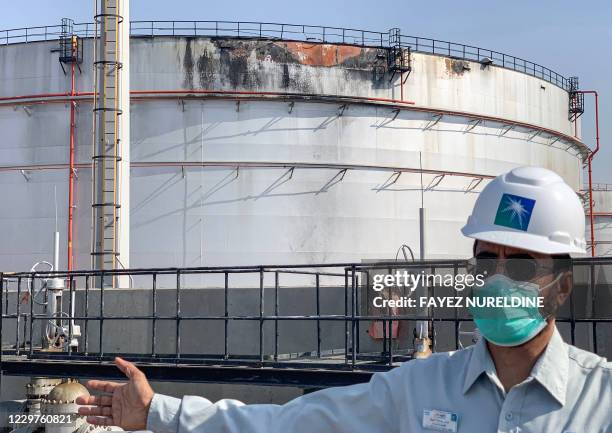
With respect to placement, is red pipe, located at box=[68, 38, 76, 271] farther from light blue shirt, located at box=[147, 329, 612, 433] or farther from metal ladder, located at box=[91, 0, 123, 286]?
light blue shirt, located at box=[147, 329, 612, 433]

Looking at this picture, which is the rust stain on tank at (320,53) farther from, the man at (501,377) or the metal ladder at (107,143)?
the man at (501,377)

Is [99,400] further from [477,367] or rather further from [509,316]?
[509,316]

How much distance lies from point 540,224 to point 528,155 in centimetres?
2283

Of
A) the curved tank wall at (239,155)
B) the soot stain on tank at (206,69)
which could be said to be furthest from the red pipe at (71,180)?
the soot stain on tank at (206,69)

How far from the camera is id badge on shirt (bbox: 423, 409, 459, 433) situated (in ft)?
6.69

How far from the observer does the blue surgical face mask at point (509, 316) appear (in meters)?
2.03

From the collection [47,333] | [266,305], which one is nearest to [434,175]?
[266,305]

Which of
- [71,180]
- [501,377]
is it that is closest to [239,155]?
[71,180]

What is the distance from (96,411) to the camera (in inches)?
95.3

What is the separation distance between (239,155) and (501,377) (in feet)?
60.0

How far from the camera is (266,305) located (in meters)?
12.0

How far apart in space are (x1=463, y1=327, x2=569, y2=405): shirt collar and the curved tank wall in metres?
17.8

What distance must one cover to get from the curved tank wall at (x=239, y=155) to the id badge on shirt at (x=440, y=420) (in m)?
17.8

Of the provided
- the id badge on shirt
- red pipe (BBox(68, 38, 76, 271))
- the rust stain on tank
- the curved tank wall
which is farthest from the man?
the rust stain on tank
